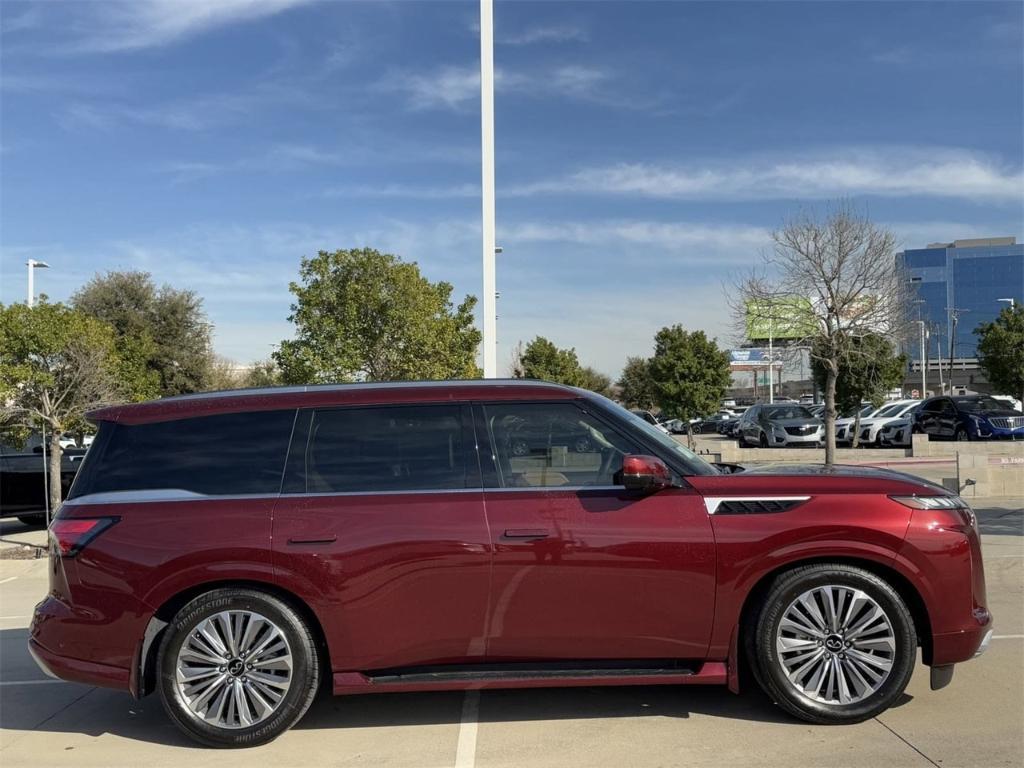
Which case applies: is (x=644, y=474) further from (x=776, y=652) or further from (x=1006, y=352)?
(x=1006, y=352)

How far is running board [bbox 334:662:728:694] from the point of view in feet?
14.4

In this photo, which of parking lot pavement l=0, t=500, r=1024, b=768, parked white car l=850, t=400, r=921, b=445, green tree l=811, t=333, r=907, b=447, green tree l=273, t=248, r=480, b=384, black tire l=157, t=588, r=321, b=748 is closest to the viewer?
parking lot pavement l=0, t=500, r=1024, b=768

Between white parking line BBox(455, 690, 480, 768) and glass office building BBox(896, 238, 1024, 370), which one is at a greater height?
glass office building BBox(896, 238, 1024, 370)

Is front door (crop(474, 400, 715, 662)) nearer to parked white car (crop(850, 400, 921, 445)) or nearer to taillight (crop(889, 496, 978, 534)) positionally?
taillight (crop(889, 496, 978, 534))

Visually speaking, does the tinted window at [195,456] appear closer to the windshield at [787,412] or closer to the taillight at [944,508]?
the taillight at [944,508]

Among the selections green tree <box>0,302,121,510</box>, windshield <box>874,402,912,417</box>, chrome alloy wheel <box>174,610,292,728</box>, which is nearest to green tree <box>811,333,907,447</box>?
windshield <box>874,402,912,417</box>

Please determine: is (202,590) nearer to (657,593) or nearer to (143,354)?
(657,593)

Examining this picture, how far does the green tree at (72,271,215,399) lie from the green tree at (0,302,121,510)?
1860 cm

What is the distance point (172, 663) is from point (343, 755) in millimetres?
1006

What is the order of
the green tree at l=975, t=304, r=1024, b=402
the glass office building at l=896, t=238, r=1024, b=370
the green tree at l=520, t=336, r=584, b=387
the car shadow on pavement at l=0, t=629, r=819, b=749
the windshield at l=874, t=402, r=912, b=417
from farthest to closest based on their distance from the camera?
the glass office building at l=896, t=238, r=1024, b=370 → the green tree at l=520, t=336, r=584, b=387 → the green tree at l=975, t=304, r=1024, b=402 → the windshield at l=874, t=402, r=912, b=417 → the car shadow on pavement at l=0, t=629, r=819, b=749

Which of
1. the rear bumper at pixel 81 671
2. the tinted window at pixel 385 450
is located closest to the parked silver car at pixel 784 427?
the tinted window at pixel 385 450

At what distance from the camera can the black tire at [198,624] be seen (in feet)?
14.5

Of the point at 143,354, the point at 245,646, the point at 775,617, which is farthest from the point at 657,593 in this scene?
the point at 143,354

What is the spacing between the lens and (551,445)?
15.2 feet
